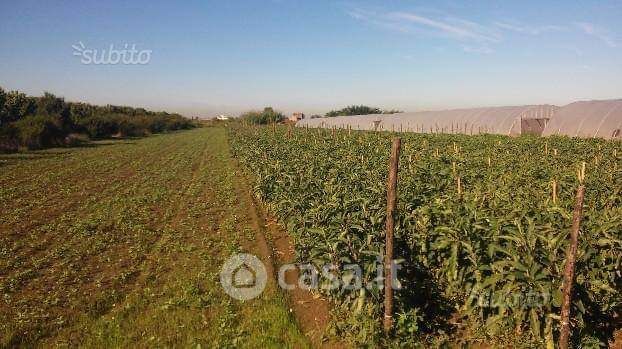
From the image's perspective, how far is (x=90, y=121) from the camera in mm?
51375

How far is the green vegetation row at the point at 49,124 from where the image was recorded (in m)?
34.1

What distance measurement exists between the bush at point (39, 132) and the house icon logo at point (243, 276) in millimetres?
33389

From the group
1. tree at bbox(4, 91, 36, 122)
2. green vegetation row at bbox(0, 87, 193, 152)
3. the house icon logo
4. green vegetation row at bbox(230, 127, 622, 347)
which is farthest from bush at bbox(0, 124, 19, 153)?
green vegetation row at bbox(230, 127, 622, 347)

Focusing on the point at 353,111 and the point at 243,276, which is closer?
the point at 243,276

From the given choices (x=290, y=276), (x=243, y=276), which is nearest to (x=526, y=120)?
(x=290, y=276)

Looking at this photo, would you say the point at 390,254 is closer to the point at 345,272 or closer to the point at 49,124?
the point at 345,272

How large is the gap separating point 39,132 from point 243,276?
35481 millimetres

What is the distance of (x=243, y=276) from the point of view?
7.48 m

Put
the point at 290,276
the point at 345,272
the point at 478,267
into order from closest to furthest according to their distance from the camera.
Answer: the point at 478,267
the point at 345,272
the point at 290,276

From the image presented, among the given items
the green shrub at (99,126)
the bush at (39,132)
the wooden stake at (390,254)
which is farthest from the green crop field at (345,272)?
the green shrub at (99,126)

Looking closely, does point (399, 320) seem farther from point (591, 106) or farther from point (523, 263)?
point (591, 106)

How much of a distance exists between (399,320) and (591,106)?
2770 centimetres

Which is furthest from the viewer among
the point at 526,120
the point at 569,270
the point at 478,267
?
the point at 526,120

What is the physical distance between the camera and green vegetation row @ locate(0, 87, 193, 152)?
1344 inches
